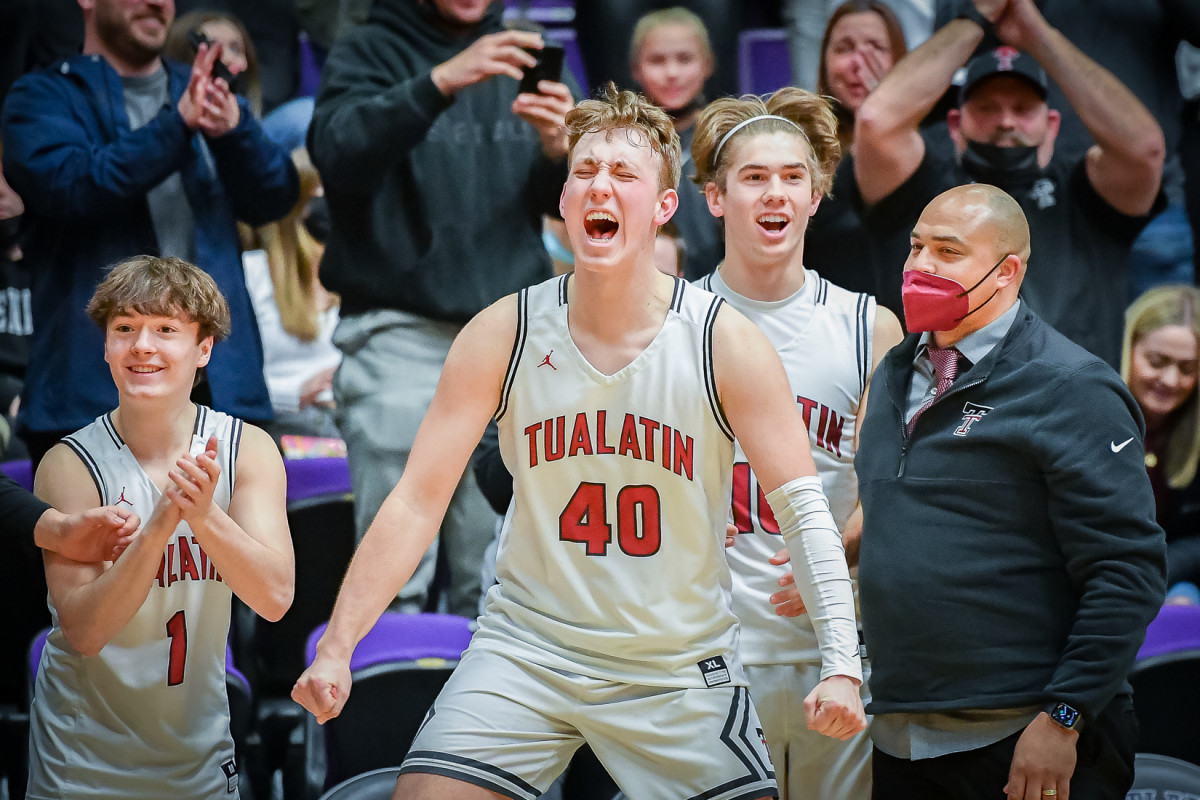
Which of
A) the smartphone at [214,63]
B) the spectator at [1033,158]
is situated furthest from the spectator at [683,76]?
the smartphone at [214,63]

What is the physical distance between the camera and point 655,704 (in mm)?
2557

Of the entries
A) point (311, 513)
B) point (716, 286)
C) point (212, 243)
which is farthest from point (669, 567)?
point (212, 243)

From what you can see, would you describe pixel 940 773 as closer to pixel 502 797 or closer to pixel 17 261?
pixel 502 797

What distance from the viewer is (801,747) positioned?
3090 mm

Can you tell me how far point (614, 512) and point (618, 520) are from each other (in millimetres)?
20

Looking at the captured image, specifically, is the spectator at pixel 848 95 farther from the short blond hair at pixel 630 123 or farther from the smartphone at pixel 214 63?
the smartphone at pixel 214 63

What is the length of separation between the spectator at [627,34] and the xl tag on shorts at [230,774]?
9.43ft

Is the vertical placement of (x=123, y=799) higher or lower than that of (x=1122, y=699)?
lower

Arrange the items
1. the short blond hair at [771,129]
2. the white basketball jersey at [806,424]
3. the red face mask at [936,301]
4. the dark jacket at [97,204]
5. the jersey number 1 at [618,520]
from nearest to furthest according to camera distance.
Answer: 1. the jersey number 1 at [618,520]
2. the red face mask at [936,301]
3. the white basketball jersey at [806,424]
4. the short blond hair at [771,129]
5. the dark jacket at [97,204]

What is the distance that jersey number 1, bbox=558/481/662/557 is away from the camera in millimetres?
2635

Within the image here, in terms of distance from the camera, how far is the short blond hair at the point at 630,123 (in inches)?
108

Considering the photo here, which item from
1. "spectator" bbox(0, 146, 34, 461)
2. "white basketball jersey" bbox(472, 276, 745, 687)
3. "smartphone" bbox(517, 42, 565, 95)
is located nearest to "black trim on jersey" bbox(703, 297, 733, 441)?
"white basketball jersey" bbox(472, 276, 745, 687)

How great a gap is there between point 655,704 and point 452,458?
68cm

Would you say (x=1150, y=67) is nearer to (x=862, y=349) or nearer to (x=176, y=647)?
(x=862, y=349)
